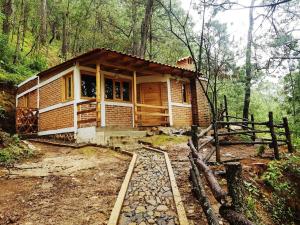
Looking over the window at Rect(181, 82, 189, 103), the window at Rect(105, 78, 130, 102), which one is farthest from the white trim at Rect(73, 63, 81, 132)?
the window at Rect(181, 82, 189, 103)

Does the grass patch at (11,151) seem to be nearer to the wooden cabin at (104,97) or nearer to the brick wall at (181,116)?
the wooden cabin at (104,97)

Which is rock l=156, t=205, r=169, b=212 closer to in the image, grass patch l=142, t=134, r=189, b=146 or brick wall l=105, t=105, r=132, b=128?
grass patch l=142, t=134, r=189, b=146

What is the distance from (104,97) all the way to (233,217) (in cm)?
1104

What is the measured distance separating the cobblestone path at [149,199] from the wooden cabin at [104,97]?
4908 mm

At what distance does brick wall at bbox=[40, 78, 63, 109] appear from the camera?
1307 cm

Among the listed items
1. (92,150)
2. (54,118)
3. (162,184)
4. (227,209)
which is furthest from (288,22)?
(54,118)

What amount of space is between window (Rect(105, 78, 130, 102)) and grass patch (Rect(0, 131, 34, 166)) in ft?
15.8

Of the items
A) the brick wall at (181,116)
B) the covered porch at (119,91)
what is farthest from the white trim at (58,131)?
the brick wall at (181,116)

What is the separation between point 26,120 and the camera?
14680 millimetres

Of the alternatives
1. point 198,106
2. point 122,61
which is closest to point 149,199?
point 122,61

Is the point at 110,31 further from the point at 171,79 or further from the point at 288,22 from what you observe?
the point at 288,22

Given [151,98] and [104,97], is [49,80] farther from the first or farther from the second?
[151,98]

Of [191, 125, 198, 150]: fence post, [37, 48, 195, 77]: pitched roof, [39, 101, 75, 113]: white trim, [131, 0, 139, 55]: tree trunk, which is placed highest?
[131, 0, 139, 55]: tree trunk

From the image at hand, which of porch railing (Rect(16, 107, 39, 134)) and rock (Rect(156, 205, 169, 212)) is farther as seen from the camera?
porch railing (Rect(16, 107, 39, 134))
